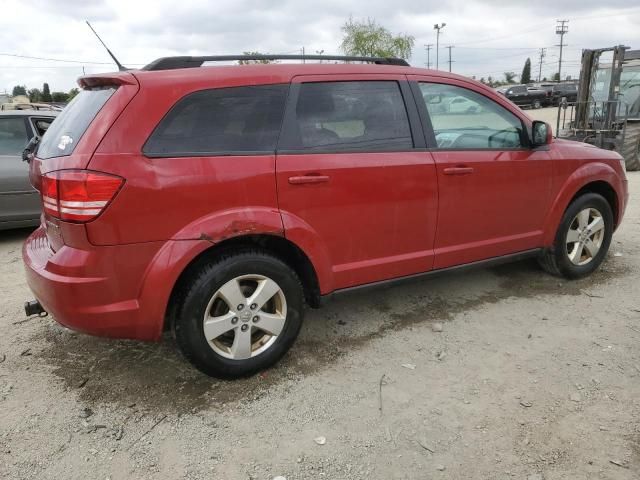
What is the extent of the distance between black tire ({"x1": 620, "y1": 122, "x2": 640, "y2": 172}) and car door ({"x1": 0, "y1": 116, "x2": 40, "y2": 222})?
1037 centimetres

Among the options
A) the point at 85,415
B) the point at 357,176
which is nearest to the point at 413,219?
the point at 357,176

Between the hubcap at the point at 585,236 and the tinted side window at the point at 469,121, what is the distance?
0.97 meters

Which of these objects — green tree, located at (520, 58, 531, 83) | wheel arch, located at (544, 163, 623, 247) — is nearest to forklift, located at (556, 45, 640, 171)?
wheel arch, located at (544, 163, 623, 247)

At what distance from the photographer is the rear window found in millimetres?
2586

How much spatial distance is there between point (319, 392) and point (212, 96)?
172cm

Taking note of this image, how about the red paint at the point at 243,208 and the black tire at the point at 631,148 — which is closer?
the red paint at the point at 243,208

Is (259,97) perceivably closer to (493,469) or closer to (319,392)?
(319,392)

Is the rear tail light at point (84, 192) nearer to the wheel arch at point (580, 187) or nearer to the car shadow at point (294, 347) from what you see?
the car shadow at point (294, 347)

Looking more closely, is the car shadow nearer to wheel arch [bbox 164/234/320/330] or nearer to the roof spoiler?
wheel arch [bbox 164/234/320/330]

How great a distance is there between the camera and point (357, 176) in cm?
304

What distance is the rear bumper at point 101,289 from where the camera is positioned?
248 centimetres

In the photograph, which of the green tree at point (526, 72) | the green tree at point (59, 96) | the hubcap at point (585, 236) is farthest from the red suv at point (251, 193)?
the green tree at point (526, 72)

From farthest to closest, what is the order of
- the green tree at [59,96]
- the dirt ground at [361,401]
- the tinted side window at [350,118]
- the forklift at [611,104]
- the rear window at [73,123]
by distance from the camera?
the green tree at [59,96]
the forklift at [611,104]
the tinted side window at [350,118]
the rear window at [73,123]
the dirt ground at [361,401]

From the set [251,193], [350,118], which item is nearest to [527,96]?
[350,118]
